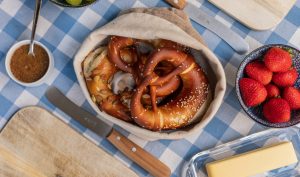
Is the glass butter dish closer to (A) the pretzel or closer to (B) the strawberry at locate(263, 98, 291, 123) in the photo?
(B) the strawberry at locate(263, 98, 291, 123)

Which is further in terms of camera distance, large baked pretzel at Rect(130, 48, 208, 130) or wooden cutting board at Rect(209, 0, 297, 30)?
wooden cutting board at Rect(209, 0, 297, 30)

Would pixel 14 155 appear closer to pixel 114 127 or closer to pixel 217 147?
pixel 114 127

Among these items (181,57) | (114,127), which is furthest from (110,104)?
(181,57)

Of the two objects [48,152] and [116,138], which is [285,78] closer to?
[116,138]

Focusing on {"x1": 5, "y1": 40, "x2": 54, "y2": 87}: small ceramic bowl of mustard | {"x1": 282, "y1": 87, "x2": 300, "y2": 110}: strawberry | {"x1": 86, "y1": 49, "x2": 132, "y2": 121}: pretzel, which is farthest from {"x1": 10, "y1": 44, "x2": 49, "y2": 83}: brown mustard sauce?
{"x1": 282, "y1": 87, "x2": 300, "y2": 110}: strawberry

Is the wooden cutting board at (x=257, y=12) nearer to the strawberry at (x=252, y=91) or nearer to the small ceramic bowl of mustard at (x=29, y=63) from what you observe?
the strawberry at (x=252, y=91)

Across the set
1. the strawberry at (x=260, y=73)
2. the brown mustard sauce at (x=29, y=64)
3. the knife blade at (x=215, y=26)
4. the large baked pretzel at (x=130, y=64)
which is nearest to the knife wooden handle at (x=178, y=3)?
the knife blade at (x=215, y=26)
